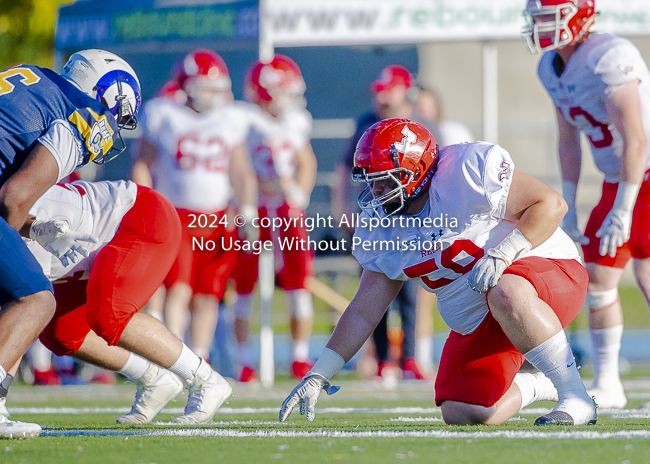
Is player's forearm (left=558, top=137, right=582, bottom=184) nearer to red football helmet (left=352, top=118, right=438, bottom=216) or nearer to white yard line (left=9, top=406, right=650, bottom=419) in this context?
white yard line (left=9, top=406, right=650, bottom=419)

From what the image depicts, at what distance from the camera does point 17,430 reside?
3.11m

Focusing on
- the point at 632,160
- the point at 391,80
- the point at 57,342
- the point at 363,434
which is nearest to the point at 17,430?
the point at 57,342

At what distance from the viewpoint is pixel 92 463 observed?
2596 millimetres

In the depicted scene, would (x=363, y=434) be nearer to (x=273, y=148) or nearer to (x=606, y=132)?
(x=606, y=132)

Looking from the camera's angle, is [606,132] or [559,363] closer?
[559,363]

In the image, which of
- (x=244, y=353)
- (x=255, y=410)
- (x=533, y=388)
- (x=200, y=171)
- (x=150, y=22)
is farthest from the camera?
(x=150, y=22)

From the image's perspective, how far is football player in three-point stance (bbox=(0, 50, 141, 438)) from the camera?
9.96 ft

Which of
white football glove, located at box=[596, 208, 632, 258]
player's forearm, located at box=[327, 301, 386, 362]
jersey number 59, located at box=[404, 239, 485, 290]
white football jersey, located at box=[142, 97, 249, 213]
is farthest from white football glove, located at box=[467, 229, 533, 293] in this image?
white football jersey, located at box=[142, 97, 249, 213]

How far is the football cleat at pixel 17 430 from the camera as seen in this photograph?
3.09 meters

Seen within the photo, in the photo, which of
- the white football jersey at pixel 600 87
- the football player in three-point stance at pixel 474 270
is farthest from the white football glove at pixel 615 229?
the football player in three-point stance at pixel 474 270

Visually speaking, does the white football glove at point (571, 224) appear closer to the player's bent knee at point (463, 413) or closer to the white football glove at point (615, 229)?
the white football glove at point (615, 229)

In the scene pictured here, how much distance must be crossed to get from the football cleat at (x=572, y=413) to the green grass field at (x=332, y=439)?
6cm

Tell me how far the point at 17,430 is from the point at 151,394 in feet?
2.64

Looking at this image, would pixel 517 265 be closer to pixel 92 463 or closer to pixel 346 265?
pixel 92 463
